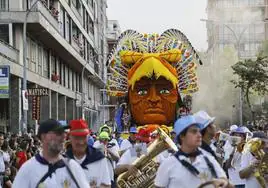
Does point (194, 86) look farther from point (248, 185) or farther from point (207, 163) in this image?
point (207, 163)

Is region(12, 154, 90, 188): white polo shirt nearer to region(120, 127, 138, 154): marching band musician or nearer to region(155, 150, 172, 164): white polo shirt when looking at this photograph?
region(155, 150, 172, 164): white polo shirt

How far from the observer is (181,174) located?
579cm

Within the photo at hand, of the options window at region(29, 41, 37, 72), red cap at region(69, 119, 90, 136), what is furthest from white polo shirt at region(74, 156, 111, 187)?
window at region(29, 41, 37, 72)

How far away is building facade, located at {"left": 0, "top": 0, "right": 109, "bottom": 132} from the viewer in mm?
29234

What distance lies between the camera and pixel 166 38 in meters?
14.7

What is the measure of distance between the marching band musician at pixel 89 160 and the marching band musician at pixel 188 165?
3.38ft

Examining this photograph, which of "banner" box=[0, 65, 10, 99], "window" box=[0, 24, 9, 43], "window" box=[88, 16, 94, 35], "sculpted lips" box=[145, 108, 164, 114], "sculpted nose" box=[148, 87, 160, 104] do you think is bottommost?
"sculpted lips" box=[145, 108, 164, 114]

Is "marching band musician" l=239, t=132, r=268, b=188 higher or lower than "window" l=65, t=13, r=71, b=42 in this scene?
lower

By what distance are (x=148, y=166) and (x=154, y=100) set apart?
215 inches

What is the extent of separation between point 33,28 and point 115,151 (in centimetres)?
2129

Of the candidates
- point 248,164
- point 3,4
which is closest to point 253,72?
point 3,4

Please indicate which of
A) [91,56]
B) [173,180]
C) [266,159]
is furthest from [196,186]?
[91,56]

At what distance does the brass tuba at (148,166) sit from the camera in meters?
7.91

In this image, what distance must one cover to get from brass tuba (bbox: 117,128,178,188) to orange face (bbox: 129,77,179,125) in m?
5.13
